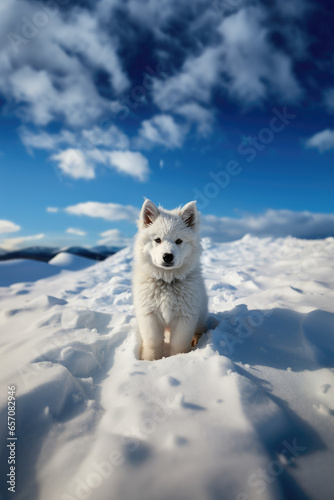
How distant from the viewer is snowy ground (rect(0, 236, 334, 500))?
1.38 metres

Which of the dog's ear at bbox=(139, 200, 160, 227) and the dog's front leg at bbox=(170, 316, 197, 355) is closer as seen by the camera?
the dog's front leg at bbox=(170, 316, 197, 355)

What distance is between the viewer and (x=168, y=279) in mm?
3418

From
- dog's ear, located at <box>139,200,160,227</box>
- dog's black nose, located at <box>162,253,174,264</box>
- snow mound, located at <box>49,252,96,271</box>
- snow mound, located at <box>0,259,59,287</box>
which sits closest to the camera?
dog's black nose, located at <box>162,253,174,264</box>

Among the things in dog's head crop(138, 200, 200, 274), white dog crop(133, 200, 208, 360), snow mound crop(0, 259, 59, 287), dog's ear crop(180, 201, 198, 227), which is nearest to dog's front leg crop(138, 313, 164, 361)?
white dog crop(133, 200, 208, 360)

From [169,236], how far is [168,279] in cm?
64

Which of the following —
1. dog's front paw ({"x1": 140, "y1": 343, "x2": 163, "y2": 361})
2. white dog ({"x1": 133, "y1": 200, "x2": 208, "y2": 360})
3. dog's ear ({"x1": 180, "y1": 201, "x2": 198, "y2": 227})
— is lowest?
dog's front paw ({"x1": 140, "y1": 343, "x2": 163, "y2": 361})

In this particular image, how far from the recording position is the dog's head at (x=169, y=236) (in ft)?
10.6

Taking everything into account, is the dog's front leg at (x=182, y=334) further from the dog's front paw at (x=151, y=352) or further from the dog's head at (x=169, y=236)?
the dog's head at (x=169, y=236)

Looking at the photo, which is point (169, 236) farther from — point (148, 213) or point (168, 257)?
point (148, 213)

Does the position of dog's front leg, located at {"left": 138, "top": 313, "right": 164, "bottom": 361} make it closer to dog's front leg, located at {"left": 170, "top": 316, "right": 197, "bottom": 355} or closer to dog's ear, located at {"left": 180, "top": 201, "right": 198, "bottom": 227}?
dog's front leg, located at {"left": 170, "top": 316, "right": 197, "bottom": 355}

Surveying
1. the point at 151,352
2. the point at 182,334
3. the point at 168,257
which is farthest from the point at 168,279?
the point at 151,352

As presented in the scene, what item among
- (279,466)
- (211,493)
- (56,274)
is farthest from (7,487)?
(56,274)

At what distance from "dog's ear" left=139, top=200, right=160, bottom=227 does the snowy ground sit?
1.74 metres

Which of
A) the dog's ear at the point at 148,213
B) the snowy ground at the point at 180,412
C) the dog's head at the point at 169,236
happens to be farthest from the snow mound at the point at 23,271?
the dog's head at the point at 169,236
